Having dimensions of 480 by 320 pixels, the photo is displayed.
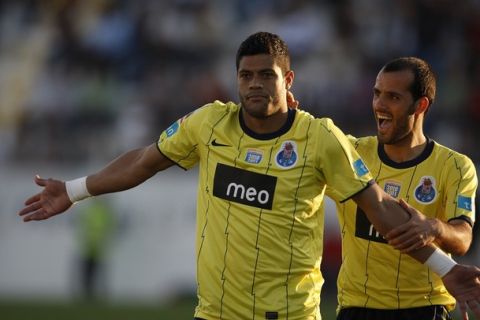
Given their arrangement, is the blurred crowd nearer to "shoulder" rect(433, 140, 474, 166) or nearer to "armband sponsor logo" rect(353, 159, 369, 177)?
"shoulder" rect(433, 140, 474, 166)

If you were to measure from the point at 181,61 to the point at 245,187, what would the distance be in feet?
Result: 43.6

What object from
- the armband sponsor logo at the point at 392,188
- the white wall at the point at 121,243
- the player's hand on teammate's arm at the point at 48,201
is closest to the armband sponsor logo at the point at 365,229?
the armband sponsor logo at the point at 392,188

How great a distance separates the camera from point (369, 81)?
59.6 ft

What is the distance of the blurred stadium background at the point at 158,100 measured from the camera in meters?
18.2

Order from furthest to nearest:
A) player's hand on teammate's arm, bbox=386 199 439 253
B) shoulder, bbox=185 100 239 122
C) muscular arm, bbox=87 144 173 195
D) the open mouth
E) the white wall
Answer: the white wall → the open mouth → muscular arm, bbox=87 144 173 195 → shoulder, bbox=185 100 239 122 → player's hand on teammate's arm, bbox=386 199 439 253

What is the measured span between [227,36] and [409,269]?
13.2 m

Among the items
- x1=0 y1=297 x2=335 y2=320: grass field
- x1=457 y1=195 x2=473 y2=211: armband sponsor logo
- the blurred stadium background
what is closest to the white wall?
the blurred stadium background

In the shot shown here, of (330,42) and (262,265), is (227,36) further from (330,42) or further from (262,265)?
(262,265)

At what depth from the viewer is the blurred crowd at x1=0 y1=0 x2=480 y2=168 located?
720 inches

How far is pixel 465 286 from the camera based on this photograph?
21.7 feet

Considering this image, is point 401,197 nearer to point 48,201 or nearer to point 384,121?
point 384,121

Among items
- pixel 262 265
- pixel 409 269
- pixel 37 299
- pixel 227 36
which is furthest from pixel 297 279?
pixel 227 36

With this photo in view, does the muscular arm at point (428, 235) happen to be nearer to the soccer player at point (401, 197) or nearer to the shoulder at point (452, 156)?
the soccer player at point (401, 197)

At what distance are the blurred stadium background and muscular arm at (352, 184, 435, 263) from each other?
10.6m
